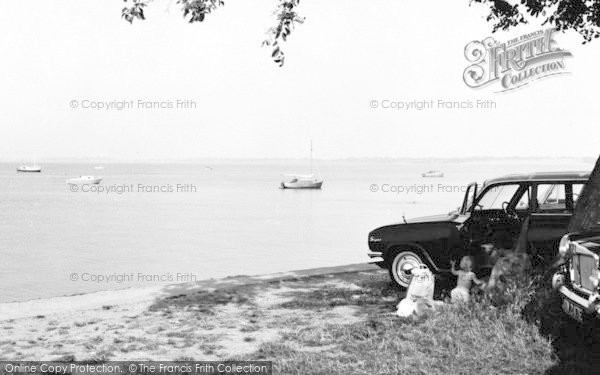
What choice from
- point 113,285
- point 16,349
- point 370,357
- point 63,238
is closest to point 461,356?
point 370,357

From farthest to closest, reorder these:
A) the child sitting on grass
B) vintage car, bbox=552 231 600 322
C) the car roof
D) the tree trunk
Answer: the car roof < the child sitting on grass < the tree trunk < vintage car, bbox=552 231 600 322

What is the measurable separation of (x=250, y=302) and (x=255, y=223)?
145 ft

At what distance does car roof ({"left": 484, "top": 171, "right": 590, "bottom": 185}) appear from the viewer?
30.7ft

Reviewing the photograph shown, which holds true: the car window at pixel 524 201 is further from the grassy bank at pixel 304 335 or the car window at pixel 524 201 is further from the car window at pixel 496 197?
the grassy bank at pixel 304 335

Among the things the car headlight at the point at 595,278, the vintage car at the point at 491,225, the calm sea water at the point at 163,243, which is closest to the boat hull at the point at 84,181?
the calm sea water at the point at 163,243

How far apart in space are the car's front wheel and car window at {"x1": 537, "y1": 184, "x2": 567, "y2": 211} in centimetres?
182

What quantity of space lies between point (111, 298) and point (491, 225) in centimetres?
537

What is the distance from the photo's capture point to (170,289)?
10.7 meters

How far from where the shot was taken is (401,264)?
1020cm

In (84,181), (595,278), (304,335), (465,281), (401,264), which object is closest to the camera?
(595,278)

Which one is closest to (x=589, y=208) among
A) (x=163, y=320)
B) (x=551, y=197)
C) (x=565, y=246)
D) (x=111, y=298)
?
(x=565, y=246)

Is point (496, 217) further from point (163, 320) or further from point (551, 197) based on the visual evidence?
point (163, 320)

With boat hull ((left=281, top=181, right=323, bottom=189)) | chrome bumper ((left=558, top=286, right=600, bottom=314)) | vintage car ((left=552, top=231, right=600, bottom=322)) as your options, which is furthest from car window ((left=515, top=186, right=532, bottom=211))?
boat hull ((left=281, top=181, right=323, bottom=189))

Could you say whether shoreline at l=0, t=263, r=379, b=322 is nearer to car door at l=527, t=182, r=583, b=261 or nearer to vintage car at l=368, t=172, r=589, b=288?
vintage car at l=368, t=172, r=589, b=288
